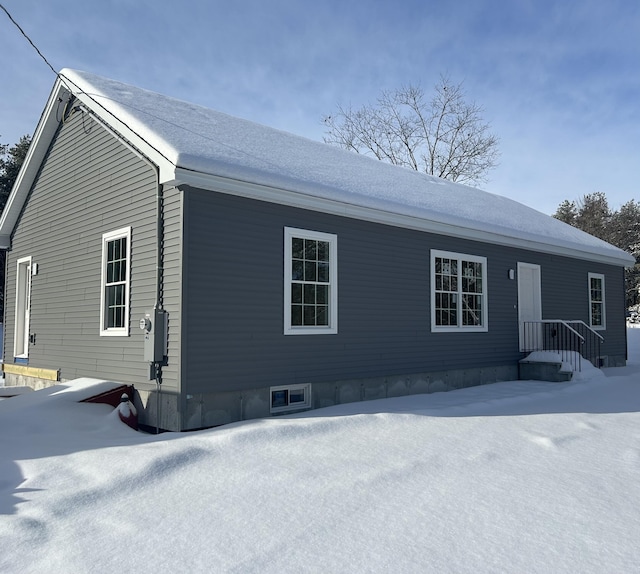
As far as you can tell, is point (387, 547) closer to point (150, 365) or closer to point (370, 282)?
point (150, 365)

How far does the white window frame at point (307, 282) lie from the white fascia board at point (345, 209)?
384 millimetres

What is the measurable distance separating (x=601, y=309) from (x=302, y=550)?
14157 mm

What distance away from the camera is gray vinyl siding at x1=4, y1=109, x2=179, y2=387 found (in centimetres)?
813

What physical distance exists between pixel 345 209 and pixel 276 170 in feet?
4.14

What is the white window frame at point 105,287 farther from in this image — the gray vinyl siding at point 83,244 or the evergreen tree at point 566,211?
the evergreen tree at point 566,211

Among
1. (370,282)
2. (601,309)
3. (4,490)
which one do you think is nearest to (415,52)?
(601,309)

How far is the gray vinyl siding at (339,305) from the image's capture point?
7.39m

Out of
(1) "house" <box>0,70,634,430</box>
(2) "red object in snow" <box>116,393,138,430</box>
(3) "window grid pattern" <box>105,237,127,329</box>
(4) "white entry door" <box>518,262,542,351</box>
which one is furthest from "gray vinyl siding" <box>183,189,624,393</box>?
(3) "window grid pattern" <box>105,237,127,329</box>

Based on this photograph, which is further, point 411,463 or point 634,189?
point 634,189

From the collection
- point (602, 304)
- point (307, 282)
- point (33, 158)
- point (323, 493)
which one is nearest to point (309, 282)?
point (307, 282)

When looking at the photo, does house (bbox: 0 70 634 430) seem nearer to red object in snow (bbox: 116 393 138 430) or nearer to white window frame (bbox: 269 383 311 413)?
white window frame (bbox: 269 383 311 413)

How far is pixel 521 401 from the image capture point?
9242 mm

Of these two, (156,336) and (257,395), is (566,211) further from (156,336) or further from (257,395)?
(156,336)

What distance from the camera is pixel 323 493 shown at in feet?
15.2
